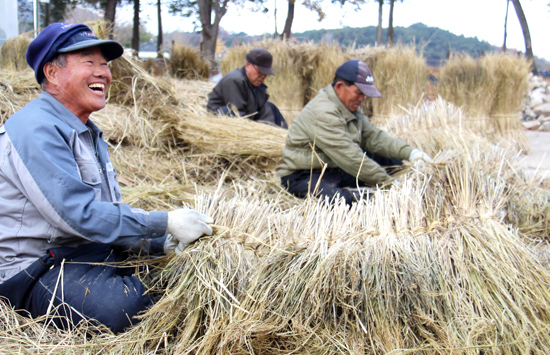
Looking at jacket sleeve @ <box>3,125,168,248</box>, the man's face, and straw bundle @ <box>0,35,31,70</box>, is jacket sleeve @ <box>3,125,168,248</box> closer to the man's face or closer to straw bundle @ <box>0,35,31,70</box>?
the man's face

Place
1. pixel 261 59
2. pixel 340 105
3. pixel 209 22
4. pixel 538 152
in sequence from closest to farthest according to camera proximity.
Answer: pixel 340 105
pixel 261 59
pixel 538 152
pixel 209 22

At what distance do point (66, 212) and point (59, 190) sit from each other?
0.25ft

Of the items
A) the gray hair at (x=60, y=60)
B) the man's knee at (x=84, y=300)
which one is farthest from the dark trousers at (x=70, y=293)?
the gray hair at (x=60, y=60)

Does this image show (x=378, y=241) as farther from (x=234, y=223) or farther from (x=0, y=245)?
(x=0, y=245)

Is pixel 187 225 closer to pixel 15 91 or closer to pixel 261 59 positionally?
pixel 261 59

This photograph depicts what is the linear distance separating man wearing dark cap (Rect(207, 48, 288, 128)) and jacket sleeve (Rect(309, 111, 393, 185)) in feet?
5.03

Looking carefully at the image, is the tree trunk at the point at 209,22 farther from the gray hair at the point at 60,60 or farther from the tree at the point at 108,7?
the gray hair at the point at 60,60

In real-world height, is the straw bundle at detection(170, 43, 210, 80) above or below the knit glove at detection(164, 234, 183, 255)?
above

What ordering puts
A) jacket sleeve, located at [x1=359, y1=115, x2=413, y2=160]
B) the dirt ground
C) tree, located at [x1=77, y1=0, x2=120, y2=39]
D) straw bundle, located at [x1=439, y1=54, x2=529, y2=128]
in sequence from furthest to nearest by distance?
tree, located at [x1=77, y1=0, x2=120, y2=39] < straw bundle, located at [x1=439, y1=54, x2=529, y2=128] < the dirt ground < jacket sleeve, located at [x1=359, y1=115, x2=413, y2=160]

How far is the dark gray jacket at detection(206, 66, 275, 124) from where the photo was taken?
4.61 m

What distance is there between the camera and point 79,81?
1698 millimetres

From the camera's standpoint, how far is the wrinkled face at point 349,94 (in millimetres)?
3025

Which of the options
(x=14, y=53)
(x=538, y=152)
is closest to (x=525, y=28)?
(x=538, y=152)

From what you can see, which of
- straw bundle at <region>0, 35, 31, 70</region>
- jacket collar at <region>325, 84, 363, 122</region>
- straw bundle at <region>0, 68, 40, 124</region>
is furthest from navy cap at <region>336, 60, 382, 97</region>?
straw bundle at <region>0, 35, 31, 70</region>
